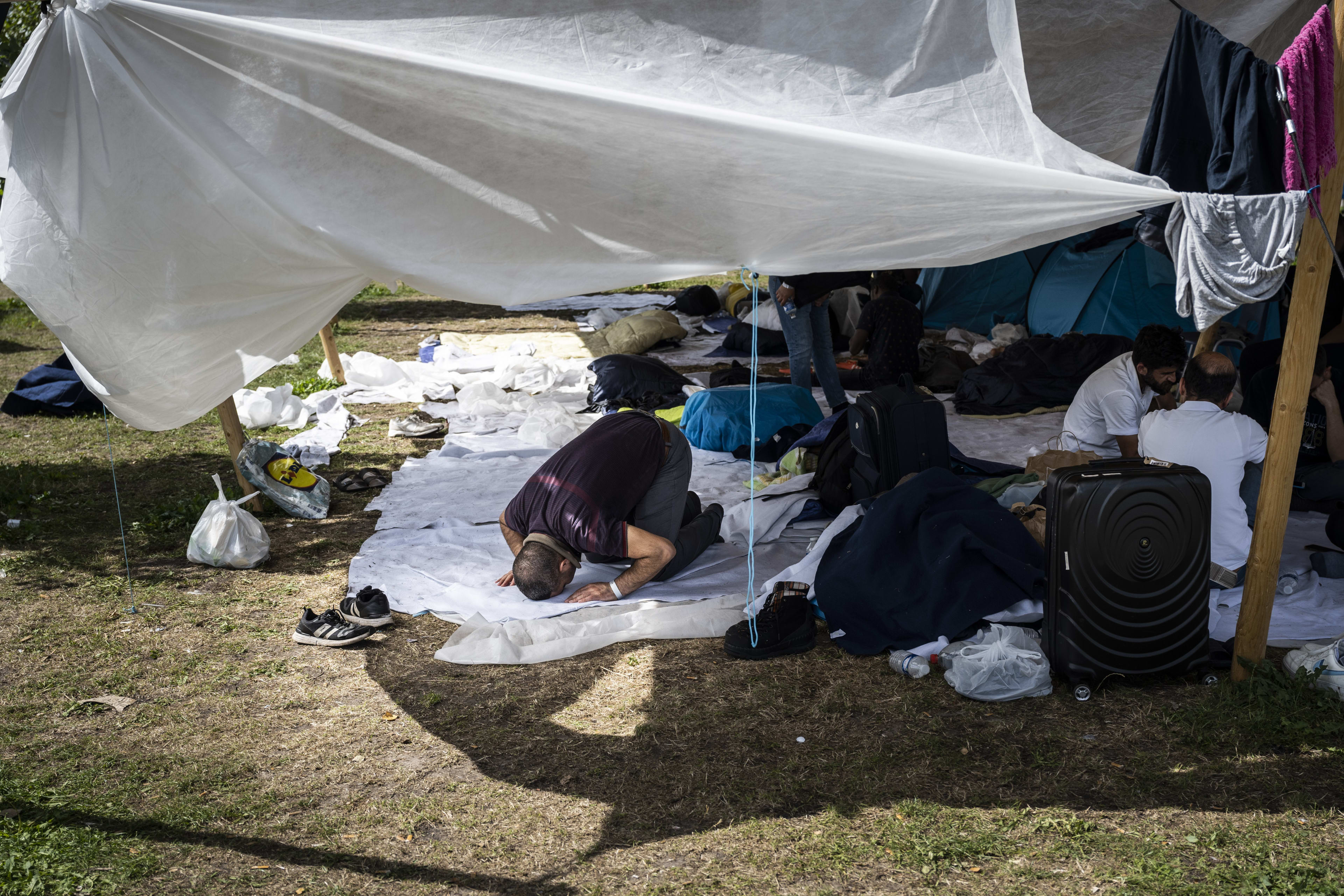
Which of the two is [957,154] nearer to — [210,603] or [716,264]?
[716,264]

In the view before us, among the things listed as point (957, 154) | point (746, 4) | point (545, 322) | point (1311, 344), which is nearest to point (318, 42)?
point (746, 4)

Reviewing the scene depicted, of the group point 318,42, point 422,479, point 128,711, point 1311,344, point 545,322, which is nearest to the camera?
point 318,42

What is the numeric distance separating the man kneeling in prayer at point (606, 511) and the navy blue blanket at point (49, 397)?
4.98m

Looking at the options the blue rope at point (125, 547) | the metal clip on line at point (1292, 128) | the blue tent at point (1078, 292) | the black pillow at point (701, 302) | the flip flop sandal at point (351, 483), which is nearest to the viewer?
the metal clip on line at point (1292, 128)

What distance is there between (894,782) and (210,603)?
2.99 metres

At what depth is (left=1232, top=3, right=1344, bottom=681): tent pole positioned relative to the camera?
9.78 feet

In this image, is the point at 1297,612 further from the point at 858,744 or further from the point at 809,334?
the point at 809,334

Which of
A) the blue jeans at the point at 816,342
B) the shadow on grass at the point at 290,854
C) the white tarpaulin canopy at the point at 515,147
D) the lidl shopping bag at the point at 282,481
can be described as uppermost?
the white tarpaulin canopy at the point at 515,147

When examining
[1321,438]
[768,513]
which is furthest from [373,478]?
[1321,438]

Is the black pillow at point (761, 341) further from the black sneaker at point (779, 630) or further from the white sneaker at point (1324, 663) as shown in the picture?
the white sneaker at point (1324, 663)

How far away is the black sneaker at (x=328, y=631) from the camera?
3.88 meters

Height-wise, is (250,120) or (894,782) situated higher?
(250,120)

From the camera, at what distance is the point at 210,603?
4.27 metres

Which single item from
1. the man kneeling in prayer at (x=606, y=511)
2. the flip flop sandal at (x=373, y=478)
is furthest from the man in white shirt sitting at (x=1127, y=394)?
the flip flop sandal at (x=373, y=478)
